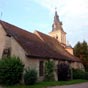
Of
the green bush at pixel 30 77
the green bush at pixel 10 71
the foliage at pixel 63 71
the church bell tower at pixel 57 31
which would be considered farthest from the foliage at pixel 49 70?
the church bell tower at pixel 57 31

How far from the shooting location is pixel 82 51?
42156mm

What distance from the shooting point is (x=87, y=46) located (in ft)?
141

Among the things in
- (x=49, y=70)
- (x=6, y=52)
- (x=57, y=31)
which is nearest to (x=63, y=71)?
(x=49, y=70)

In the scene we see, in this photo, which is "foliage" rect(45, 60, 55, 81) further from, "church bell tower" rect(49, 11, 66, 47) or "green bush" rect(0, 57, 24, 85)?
"church bell tower" rect(49, 11, 66, 47)

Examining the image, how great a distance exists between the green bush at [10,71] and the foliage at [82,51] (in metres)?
25.2

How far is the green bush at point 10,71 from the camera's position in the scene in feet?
61.4

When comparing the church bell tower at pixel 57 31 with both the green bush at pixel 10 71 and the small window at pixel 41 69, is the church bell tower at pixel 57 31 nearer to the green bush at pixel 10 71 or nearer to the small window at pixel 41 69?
the small window at pixel 41 69

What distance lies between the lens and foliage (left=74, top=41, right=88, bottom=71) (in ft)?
138

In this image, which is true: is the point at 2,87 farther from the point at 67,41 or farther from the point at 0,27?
the point at 67,41

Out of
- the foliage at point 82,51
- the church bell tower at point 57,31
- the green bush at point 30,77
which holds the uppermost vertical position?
the church bell tower at point 57,31

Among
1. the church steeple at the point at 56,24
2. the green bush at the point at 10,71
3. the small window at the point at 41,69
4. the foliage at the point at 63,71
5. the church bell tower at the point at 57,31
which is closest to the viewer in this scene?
the green bush at the point at 10,71

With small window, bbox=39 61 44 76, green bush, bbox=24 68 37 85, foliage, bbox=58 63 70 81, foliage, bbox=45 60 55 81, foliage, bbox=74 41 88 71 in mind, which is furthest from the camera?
foliage, bbox=74 41 88 71

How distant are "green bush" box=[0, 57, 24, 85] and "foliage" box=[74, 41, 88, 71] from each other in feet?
82.7

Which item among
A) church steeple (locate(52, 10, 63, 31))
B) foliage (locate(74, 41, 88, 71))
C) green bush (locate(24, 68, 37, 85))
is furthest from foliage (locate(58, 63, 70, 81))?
church steeple (locate(52, 10, 63, 31))
